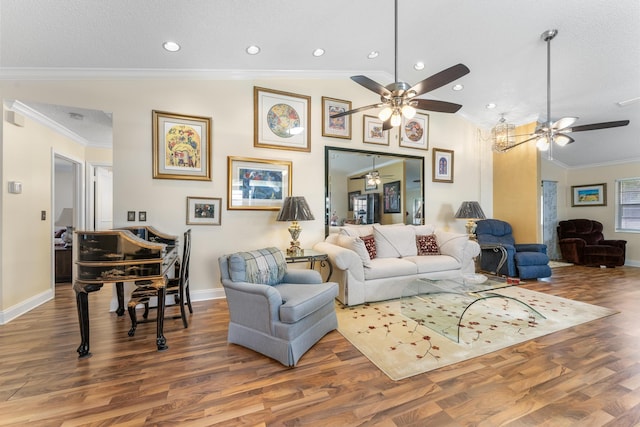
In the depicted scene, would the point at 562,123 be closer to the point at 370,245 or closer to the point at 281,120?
the point at 370,245

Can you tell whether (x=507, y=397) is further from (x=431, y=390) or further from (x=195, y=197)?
(x=195, y=197)

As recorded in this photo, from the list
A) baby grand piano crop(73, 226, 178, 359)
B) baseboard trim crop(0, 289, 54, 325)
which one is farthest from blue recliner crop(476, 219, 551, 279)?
baseboard trim crop(0, 289, 54, 325)

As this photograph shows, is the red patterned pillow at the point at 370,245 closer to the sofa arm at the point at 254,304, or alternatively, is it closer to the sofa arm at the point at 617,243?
the sofa arm at the point at 254,304

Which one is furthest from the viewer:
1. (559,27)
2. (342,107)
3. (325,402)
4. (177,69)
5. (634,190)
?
(634,190)

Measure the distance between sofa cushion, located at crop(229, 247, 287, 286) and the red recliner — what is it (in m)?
6.78

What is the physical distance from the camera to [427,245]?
407 cm

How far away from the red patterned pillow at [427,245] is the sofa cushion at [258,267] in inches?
91.4

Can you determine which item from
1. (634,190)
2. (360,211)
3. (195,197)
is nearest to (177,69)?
(195,197)

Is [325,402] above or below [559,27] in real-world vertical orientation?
below

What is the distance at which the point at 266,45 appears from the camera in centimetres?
309

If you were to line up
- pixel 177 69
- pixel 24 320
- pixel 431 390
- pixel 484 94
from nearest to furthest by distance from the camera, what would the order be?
pixel 431 390 < pixel 24 320 < pixel 177 69 < pixel 484 94

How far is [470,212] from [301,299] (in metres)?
3.89

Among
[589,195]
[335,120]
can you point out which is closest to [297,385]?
[335,120]

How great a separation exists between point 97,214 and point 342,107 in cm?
473
